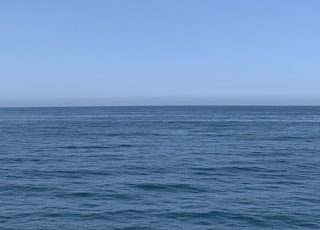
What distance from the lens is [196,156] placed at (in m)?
43.8

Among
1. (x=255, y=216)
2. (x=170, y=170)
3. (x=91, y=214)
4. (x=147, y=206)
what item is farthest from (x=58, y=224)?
(x=170, y=170)

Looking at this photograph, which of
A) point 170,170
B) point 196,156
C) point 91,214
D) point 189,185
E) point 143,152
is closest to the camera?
point 91,214

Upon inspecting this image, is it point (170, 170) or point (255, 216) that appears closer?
point (255, 216)

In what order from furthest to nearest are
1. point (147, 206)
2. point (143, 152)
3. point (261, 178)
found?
point (143, 152), point (261, 178), point (147, 206)

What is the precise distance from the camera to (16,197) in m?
26.0

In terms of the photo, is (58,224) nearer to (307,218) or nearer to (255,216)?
(255,216)

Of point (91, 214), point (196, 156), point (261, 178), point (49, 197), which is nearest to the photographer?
point (91, 214)

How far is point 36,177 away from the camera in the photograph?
105 ft

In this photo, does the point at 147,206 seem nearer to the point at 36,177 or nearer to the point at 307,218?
the point at 307,218

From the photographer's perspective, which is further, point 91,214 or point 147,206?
point 147,206

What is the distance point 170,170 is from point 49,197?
12.2 metres

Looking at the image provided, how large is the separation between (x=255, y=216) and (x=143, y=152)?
26.0 metres

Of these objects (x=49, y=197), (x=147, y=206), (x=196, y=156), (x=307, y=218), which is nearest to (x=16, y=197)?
(x=49, y=197)

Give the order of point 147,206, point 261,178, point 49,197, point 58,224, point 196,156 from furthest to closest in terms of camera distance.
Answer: point 196,156 → point 261,178 → point 49,197 → point 147,206 → point 58,224
